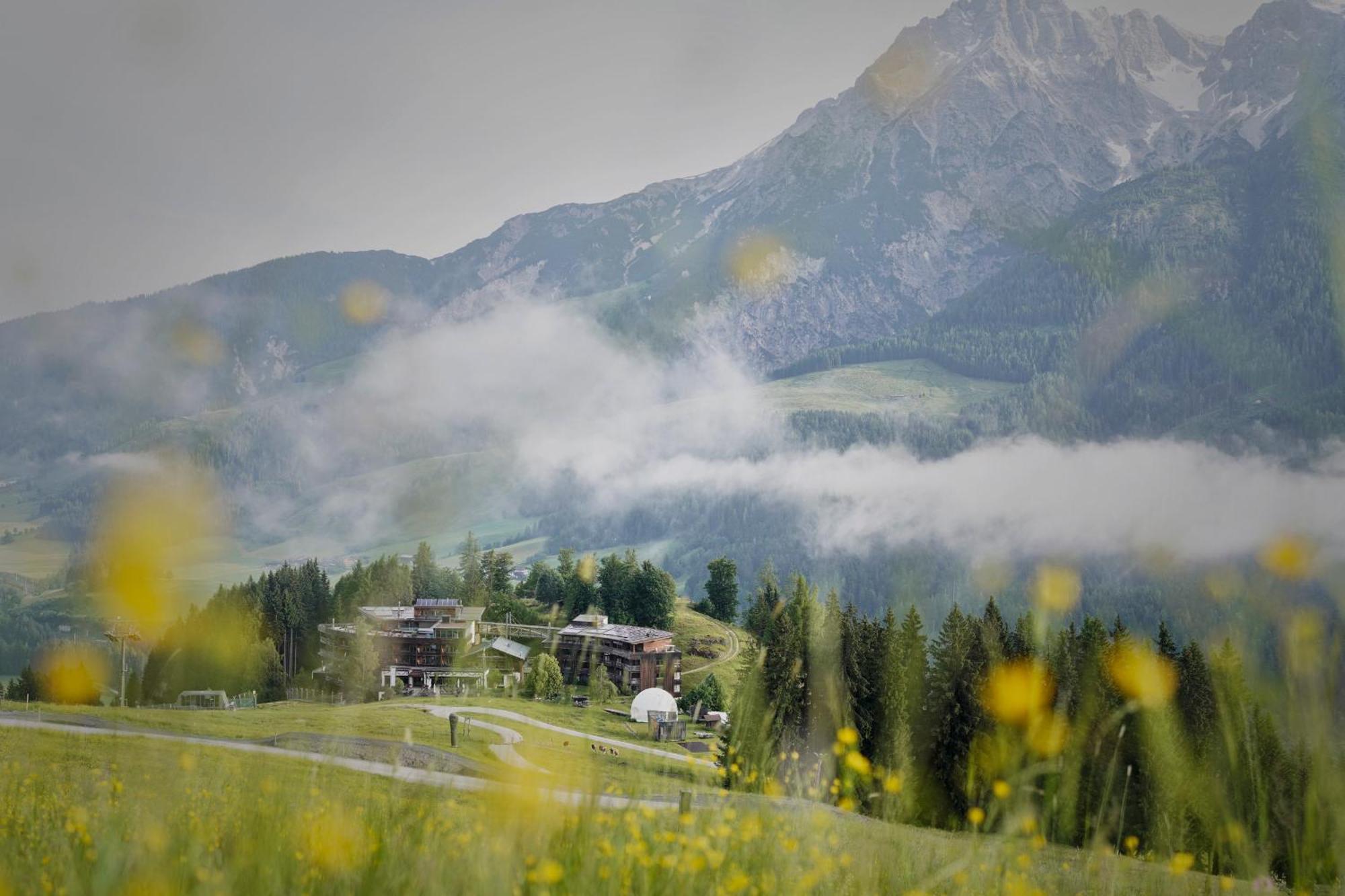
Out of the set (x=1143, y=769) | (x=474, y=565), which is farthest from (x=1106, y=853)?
(x=474, y=565)

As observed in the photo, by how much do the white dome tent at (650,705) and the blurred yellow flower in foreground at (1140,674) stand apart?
44.1 meters

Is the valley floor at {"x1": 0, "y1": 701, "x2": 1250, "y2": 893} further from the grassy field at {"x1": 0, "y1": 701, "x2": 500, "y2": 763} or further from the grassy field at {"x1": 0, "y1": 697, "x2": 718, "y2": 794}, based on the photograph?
the grassy field at {"x1": 0, "y1": 701, "x2": 500, "y2": 763}

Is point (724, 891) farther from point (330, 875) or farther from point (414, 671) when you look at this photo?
point (414, 671)

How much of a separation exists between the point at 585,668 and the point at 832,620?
55.5m

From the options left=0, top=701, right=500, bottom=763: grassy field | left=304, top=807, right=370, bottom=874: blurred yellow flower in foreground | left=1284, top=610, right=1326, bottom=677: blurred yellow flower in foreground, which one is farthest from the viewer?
left=0, top=701, right=500, bottom=763: grassy field

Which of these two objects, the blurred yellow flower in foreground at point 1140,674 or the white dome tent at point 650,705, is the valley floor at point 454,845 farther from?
the white dome tent at point 650,705

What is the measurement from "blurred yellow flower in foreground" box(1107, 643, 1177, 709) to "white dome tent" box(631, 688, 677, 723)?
145 ft

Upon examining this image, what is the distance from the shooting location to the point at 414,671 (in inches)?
4316

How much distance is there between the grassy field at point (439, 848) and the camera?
17.1 feet

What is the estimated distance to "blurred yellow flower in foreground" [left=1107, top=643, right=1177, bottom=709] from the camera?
47.0 metres

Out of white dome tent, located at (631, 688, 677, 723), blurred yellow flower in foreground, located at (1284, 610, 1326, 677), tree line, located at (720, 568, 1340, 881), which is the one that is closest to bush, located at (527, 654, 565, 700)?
white dome tent, located at (631, 688, 677, 723)

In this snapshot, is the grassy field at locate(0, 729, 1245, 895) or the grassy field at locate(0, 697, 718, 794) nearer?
the grassy field at locate(0, 729, 1245, 895)

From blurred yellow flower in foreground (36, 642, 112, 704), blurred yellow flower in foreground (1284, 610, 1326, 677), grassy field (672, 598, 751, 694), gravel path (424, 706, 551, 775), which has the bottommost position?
grassy field (672, 598, 751, 694)

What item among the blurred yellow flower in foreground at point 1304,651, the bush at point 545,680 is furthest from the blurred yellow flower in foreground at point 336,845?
the bush at point 545,680
